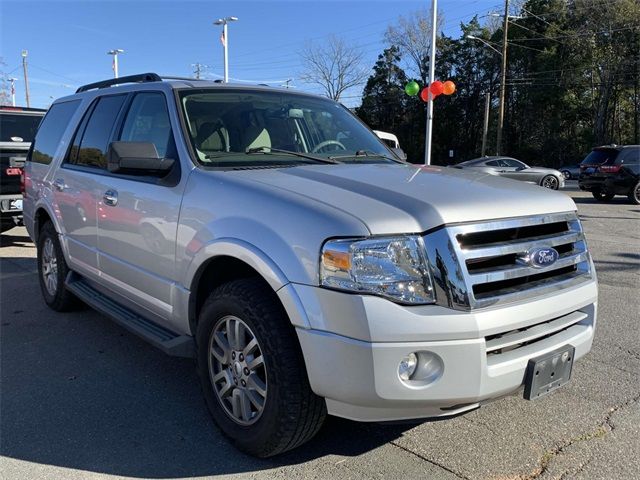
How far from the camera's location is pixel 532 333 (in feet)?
8.31

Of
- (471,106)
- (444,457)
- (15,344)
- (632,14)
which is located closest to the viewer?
(444,457)

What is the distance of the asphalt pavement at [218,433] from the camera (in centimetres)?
272

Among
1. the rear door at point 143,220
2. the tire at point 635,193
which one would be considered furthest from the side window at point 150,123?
the tire at point 635,193

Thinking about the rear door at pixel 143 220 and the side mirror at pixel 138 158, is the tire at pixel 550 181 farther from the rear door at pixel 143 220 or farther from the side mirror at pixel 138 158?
the side mirror at pixel 138 158

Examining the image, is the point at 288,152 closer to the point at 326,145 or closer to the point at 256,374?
the point at 326,145

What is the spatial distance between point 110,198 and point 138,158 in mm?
778

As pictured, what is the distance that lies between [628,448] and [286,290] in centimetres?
204

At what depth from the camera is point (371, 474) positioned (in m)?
2.65

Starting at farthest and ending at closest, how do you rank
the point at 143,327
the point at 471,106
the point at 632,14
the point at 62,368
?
the point at 471,106 → the point at 632,14 → the point at 62,368 → the point at 143,327

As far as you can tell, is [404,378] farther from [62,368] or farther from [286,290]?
[62,368]

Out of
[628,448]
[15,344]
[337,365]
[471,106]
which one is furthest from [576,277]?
[471,106]

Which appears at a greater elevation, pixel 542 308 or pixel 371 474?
pixel 542 308

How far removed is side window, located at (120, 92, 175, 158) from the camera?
3520 mm

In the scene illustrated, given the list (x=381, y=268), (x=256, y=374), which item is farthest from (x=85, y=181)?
(x=381, y=268)
